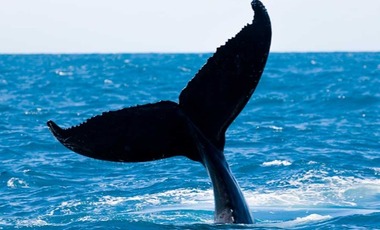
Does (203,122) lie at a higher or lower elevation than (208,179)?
higher

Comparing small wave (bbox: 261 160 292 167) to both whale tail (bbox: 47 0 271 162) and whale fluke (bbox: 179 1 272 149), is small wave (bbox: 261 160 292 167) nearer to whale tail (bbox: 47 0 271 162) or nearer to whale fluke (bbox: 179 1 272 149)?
whale tail (bbox: 47 0 271 162)

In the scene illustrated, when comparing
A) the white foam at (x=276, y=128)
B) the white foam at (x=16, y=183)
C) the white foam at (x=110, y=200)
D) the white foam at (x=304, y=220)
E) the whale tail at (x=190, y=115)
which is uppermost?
the white foam at (x=276, y=128)

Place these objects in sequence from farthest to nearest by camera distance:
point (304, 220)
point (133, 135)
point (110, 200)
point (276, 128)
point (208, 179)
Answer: point (276, 128) → point (208, 179) → point (110, 200) → point (304, 220) → point (133, 135)

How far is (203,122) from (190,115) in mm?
135

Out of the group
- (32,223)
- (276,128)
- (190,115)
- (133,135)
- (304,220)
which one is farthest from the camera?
(276,128)

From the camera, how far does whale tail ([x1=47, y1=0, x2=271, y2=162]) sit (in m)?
6.80

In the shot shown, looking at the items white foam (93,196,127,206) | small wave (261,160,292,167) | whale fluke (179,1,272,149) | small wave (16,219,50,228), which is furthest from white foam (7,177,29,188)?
whale fluke (179,1,272,149)

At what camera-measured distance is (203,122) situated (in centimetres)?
725

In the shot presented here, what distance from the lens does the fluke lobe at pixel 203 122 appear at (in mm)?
6824

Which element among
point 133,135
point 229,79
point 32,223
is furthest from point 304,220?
point 32,223

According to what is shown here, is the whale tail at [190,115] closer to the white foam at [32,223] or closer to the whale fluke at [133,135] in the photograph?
the whale fluke at [133,135]

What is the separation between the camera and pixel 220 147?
7379mm

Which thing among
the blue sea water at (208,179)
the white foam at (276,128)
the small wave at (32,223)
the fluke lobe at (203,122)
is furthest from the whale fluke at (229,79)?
the white foam at (276,128)

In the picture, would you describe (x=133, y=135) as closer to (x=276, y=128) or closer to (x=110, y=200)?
(x=110, y=200)
